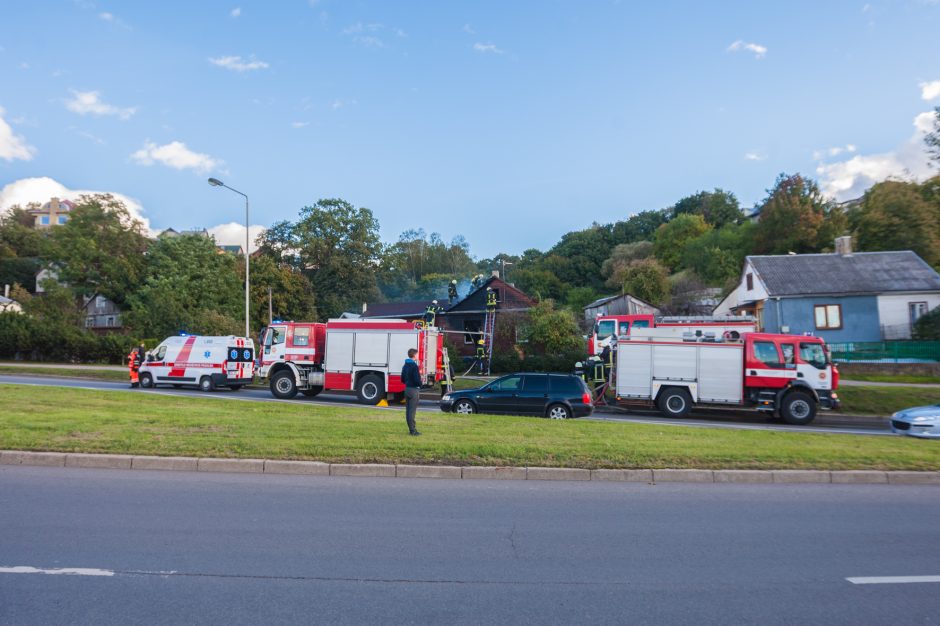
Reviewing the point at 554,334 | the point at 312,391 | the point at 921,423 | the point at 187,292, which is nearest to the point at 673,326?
the point at 921,423

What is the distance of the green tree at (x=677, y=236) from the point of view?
231ft

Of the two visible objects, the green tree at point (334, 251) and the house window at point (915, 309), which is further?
the green tree at point (334, 251)

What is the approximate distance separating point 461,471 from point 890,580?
5.30 metres

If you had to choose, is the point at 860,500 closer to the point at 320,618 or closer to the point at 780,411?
the point at 320,618

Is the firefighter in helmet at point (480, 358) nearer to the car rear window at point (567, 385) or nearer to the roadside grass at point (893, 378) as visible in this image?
the car rear window at point (567, 385)

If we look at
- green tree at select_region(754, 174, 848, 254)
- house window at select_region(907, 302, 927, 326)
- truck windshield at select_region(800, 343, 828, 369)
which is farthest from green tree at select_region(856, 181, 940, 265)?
truck windshield at select_region(800, 343, 828, 369)

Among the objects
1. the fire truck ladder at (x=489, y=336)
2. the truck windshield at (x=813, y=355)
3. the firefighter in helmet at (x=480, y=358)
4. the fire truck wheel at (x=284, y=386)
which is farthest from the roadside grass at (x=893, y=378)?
the fire truck wheel at (x=284, y=386)

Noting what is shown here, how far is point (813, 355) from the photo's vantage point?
18953 millimetres

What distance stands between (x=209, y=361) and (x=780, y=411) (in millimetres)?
20065

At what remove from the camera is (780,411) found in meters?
18.8

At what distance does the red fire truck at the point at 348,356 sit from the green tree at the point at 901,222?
37.7 m

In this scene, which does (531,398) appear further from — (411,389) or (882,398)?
(882,398)

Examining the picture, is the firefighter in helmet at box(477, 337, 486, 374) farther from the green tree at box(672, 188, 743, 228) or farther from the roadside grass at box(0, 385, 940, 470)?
the green tree at box(672, 188, 743, 228)

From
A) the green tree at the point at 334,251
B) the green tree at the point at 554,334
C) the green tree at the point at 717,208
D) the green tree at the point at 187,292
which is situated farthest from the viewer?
the green tree at the point at 717,208
